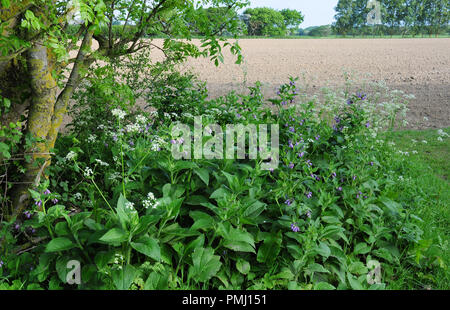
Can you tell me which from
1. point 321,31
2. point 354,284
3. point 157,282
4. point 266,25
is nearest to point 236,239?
point 157,282

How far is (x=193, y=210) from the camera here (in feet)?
9.38

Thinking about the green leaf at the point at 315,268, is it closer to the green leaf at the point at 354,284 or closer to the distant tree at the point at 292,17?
the green leaf at the point at 354,284

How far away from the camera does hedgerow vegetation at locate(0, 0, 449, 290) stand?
7.70 feet

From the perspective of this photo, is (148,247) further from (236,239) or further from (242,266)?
(242,266)

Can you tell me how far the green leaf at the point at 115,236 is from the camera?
6.77ft

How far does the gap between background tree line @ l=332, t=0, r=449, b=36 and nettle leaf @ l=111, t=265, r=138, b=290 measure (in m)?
43.8

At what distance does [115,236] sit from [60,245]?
0.40m

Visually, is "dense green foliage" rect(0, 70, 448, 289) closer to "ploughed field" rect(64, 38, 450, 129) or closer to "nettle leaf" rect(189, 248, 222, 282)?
"nettle leaf" rect(189, 248, 222, 282)

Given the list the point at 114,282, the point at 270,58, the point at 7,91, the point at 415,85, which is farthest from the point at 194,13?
the point at 270,58

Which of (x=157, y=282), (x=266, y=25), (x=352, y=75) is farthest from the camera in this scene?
(x=266, y=25)

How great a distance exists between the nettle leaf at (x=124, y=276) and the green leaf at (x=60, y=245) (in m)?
0.31

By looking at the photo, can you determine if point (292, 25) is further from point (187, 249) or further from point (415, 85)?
point (187, 249)

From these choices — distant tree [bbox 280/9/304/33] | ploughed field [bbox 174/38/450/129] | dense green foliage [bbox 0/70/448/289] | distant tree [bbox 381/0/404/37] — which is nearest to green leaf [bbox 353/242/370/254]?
dense green foliage [bbox 0/70/448/289]
